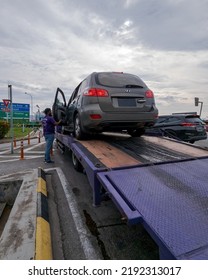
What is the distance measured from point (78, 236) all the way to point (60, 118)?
5.76m

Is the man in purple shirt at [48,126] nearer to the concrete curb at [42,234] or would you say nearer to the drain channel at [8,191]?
the drain channel at [8,191]

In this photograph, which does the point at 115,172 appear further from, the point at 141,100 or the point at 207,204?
the point at 141,100

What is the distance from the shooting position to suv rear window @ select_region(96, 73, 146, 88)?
17.1ft

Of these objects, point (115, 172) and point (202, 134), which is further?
point (202, 134)

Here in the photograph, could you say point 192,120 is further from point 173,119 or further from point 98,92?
point 98,92

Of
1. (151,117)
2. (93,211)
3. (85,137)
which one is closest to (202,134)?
(151,117)

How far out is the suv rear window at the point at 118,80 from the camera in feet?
17.1

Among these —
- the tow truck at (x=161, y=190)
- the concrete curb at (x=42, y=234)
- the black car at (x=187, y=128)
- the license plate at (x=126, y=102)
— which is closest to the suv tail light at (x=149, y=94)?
the license plate at (x=126, y=102)

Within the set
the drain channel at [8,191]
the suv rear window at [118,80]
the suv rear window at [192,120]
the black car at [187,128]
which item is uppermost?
the suv rear window at [118,80]

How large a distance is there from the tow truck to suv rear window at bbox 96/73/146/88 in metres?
1.45

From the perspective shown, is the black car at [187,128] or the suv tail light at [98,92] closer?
the suv tail light at [98,92]

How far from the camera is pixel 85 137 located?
18.8 ft

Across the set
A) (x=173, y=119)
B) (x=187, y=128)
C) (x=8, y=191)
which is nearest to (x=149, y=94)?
(x=8, y=191)

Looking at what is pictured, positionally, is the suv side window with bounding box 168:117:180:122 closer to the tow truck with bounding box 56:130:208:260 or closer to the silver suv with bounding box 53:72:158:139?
the silver suv with bounding box 53:72:158:139
